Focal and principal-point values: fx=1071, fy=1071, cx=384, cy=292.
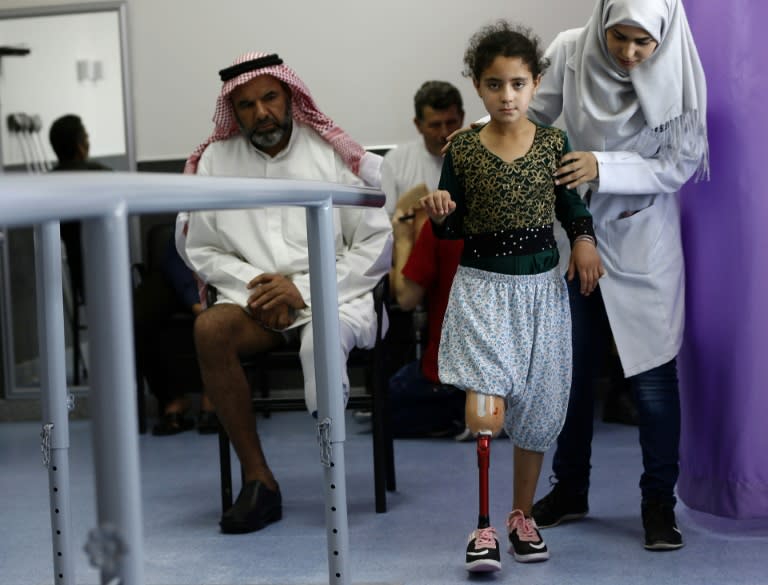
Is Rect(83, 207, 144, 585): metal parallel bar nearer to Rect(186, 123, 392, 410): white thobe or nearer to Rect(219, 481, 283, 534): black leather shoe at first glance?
Rect(219, 481, 283, 534): black leather shoe

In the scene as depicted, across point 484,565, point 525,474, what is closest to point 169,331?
point 525,474

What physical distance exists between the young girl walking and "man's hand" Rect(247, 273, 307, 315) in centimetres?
67

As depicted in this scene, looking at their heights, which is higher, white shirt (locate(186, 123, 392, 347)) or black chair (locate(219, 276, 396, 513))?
white shirt (locate(186, 123, 392, 347))

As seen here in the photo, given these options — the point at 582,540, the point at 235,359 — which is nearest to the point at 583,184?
the point at 582,540

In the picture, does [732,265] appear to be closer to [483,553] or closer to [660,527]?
[660,527]

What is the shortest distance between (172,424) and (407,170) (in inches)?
57.1

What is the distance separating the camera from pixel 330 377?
185 centimetres

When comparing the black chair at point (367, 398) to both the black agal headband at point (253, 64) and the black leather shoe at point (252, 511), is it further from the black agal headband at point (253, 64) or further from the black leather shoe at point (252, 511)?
the black agal headband at point (253, 64)

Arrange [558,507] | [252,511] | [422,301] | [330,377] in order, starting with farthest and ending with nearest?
[422,301], [252,511], [558,507], [330,377]

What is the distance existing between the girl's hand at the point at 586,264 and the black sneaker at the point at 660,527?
0.55 metres

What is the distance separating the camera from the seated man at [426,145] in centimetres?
417

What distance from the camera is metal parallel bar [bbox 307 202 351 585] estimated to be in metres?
1.82

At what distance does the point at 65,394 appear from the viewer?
1.86m

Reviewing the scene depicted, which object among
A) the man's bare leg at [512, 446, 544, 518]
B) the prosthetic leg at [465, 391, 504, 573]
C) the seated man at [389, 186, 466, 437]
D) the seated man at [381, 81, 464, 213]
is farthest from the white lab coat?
the seated man at [381, 81, 464, 213]
